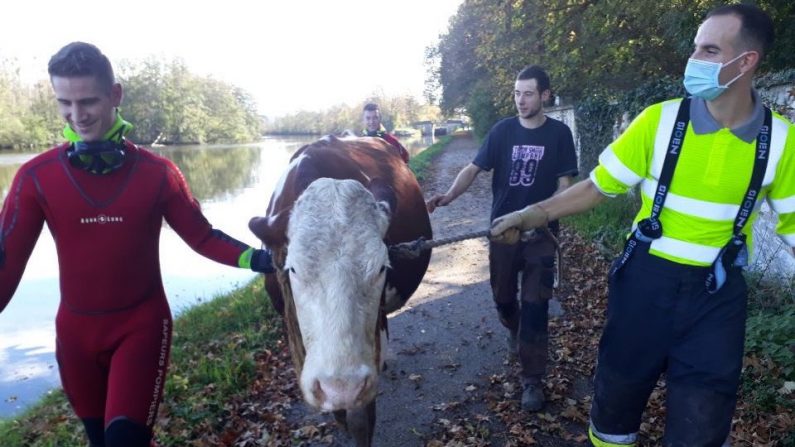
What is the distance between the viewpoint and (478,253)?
354 inches

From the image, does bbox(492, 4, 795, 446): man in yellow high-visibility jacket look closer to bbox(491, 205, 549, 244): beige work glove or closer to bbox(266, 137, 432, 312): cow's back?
bbox(491, 205, 549, 244): beige work glove

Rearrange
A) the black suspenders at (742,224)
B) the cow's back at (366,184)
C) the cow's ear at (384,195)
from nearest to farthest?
the black suspenders at (742,224), the cow's ear at (384,195), the cow's back at (366,184)

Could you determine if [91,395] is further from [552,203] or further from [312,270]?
[552,203]

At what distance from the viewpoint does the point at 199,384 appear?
501 cm

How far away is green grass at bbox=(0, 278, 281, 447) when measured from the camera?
4406 millimetres

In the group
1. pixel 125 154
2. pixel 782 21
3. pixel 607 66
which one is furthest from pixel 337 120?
pixel 125 154

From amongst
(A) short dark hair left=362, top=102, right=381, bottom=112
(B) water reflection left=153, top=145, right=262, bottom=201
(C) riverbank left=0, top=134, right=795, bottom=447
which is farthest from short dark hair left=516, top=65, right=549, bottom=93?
(B) water reflection left=153, top=145, right=262, bottom=201

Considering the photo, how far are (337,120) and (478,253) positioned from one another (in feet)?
202

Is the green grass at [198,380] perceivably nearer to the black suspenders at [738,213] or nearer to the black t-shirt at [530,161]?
the black t-shirt at [530,161]

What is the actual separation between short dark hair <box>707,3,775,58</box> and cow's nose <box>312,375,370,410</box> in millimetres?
2135

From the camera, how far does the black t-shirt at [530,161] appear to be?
13.3 ft

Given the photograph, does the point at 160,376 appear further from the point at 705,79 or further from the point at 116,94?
the point at 705,79

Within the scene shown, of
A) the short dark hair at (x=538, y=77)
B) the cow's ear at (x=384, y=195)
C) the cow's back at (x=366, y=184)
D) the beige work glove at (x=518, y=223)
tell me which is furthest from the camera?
the short dark hair at (x=538, y=77)

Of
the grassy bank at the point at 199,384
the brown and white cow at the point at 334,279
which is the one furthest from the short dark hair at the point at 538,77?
the grassy bank at the point at 199,384
